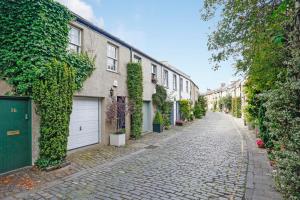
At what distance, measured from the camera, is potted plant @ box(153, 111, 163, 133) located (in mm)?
17938

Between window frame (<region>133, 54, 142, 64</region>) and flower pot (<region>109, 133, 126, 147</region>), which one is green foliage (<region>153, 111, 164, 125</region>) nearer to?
window frame (<region>133, 54, 142, 64</region>)

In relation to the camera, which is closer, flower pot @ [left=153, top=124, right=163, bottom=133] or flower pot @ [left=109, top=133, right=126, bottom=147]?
flower pot @ [left=109, top=133, right=126, bottom=147]

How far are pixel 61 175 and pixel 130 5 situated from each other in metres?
8.37

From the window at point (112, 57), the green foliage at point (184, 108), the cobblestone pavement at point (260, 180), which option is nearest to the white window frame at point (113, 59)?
the window at point (112, 57)

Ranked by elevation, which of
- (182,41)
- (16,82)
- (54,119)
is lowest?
(54,119)

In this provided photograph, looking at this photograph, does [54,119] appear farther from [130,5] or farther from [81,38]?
[130,5]

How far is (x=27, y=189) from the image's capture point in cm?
580

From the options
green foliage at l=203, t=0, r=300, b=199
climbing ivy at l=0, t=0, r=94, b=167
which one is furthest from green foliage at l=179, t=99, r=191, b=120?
climbing ivy at l=0, t=0, r=94, b=167

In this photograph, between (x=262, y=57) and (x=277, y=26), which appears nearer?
(x=277, y=26)

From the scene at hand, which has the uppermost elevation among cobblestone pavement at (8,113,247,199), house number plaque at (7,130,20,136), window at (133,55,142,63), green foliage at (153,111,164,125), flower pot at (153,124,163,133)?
window at (133,55,142,63)

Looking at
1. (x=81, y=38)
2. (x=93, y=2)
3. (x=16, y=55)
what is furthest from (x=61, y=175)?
(x=93, y=2)

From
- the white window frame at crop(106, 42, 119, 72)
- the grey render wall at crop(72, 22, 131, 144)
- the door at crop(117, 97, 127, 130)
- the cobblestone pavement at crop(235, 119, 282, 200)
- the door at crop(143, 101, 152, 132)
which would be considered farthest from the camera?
the door at crop(143, 101, 152, 132)

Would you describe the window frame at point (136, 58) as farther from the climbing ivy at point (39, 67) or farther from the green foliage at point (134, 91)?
the climbing ivy at point (39, 67)

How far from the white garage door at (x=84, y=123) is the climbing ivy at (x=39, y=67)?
6.34 ft
